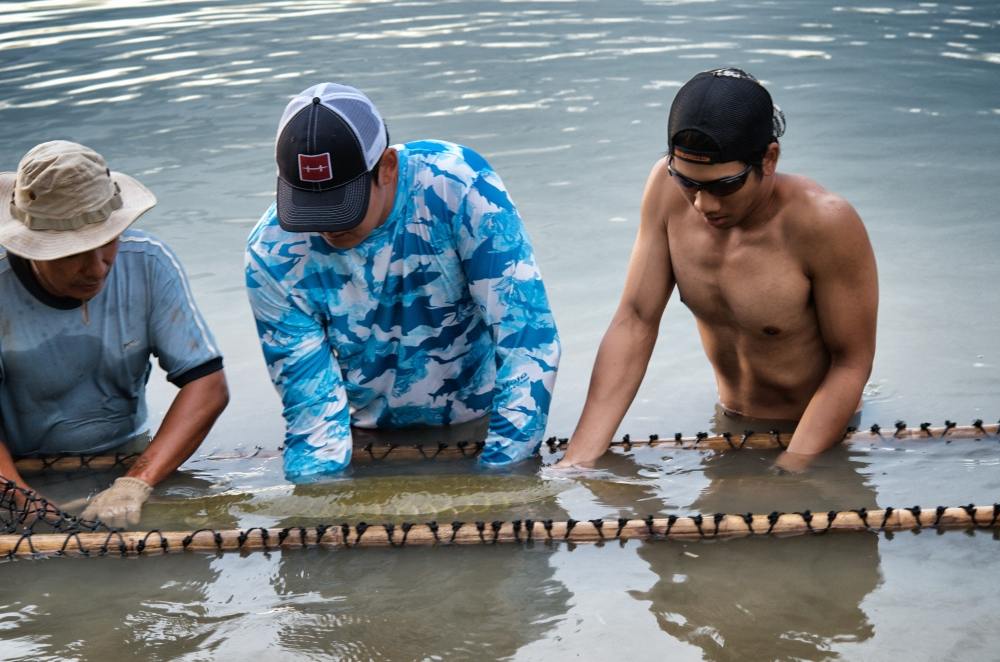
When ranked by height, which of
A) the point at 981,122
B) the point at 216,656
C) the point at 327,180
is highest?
the point at 327,180

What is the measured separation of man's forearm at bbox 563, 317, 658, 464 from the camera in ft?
13.2

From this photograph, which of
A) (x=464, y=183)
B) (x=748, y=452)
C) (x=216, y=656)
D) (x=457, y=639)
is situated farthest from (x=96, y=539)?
(x=748, y=452)

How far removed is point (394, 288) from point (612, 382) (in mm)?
812

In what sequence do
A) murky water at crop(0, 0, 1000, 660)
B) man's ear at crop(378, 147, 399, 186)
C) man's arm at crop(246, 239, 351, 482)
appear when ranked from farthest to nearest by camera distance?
1. man's arm at crop(246, 239, 351, 482)
2. man's ear at crop(378, 147, 399, 186)
3. murky water at crop(0, 0, 1000, 660)

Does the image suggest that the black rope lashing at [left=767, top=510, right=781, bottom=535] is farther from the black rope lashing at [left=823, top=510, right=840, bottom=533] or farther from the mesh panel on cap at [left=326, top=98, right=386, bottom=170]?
the mesh panel on cap at [left=326, top=98, right=386, bottom=170]

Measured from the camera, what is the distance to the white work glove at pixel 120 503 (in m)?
3.71

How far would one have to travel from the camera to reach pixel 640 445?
411cm

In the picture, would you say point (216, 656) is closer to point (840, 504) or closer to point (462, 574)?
point (462, 574)

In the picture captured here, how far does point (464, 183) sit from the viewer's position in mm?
3695

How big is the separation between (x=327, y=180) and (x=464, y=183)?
0.49 metres

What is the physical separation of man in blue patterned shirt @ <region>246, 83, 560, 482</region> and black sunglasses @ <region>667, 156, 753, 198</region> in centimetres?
54

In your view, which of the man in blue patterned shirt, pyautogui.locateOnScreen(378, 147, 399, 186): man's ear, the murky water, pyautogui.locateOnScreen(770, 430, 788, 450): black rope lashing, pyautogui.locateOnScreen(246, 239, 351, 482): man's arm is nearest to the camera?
the murky water

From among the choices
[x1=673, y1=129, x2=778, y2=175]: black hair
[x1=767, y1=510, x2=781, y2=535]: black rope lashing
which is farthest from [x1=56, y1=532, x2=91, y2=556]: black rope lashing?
[x1=673, y1=129, x2=778, y2=175]: black hair

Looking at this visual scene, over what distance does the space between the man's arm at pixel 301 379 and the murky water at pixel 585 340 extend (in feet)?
0.43
